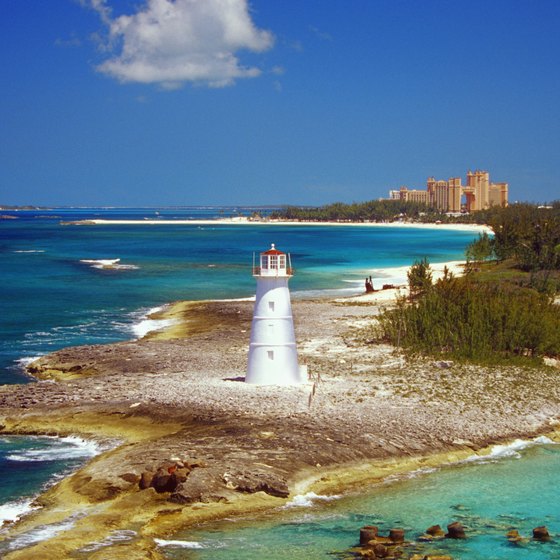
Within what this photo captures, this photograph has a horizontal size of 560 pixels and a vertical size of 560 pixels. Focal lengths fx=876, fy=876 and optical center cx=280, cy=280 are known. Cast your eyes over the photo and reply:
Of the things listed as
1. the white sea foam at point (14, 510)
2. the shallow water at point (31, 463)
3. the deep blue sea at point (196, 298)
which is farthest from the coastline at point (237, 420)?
the deep blue sea at point (196, 298)

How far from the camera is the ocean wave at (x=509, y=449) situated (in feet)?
72.9

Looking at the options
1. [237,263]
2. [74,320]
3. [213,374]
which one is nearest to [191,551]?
[213,374]

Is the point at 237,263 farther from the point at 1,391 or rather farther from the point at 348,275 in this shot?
the point at 1,391

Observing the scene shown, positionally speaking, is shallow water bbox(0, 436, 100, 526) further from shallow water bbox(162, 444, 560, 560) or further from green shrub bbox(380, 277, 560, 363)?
green shrub bbox(380, 277, 560, 363)

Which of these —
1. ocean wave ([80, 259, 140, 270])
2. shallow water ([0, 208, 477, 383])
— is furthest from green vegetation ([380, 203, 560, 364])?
ocean wave ([80, 259, 140, 270])

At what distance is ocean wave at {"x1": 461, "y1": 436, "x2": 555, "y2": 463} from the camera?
2223 centimetres

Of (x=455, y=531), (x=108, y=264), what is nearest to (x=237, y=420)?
(x=455, y=531)

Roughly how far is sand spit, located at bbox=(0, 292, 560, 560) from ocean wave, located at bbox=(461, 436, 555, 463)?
32cm

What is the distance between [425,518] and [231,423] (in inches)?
262

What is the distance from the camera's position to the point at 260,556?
16.5m

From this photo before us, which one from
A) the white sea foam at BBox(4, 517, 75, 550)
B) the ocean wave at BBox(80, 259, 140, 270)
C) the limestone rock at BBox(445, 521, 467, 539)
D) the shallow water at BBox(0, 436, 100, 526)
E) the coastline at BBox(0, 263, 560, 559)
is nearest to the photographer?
Result: the white sea foam at BBox(4, 517, 75, 550)

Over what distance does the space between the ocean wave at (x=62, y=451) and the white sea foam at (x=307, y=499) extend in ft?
19.2

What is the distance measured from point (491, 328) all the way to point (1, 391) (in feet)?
57.4

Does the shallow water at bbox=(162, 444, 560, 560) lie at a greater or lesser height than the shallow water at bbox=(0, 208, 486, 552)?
lesser
